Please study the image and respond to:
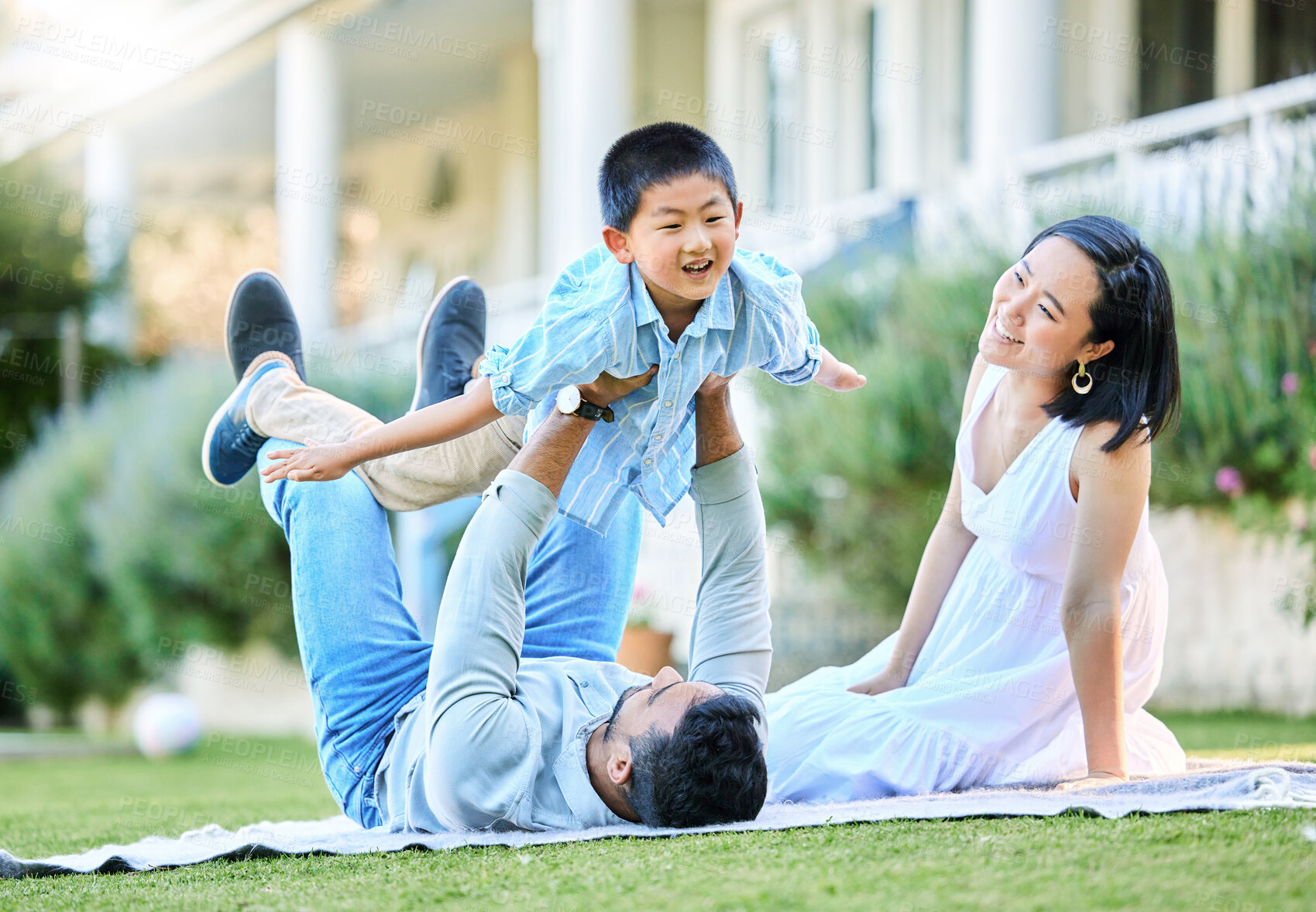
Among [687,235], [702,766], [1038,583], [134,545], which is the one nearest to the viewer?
[702,766]

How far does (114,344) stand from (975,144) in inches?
471

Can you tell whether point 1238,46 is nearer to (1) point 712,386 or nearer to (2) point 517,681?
(1) point 712,386

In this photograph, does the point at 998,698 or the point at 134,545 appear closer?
the point at 998,698

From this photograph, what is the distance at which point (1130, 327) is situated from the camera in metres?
2.72

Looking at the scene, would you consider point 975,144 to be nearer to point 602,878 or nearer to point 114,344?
point 602,878

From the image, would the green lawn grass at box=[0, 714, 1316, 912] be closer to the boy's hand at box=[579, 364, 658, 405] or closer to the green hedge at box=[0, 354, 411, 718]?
the boy's hand at box=[579, 364, 658, 405]

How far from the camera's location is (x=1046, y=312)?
8.91 ft

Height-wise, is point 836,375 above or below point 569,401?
above

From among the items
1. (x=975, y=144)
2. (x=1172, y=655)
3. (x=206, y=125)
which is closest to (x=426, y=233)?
(x=206, y=125)

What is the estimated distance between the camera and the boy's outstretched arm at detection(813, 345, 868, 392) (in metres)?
3.05

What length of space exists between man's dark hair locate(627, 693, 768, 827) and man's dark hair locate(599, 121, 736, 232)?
3.26 feet

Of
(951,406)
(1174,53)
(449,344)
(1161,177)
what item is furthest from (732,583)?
(1174,53)

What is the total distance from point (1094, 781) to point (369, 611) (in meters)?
1.56

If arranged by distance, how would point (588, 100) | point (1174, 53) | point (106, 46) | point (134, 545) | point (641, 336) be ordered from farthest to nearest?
point (106, 46) < point (134, 545) < point (588, 100) < point (1174, 53) < point (641, 336)
